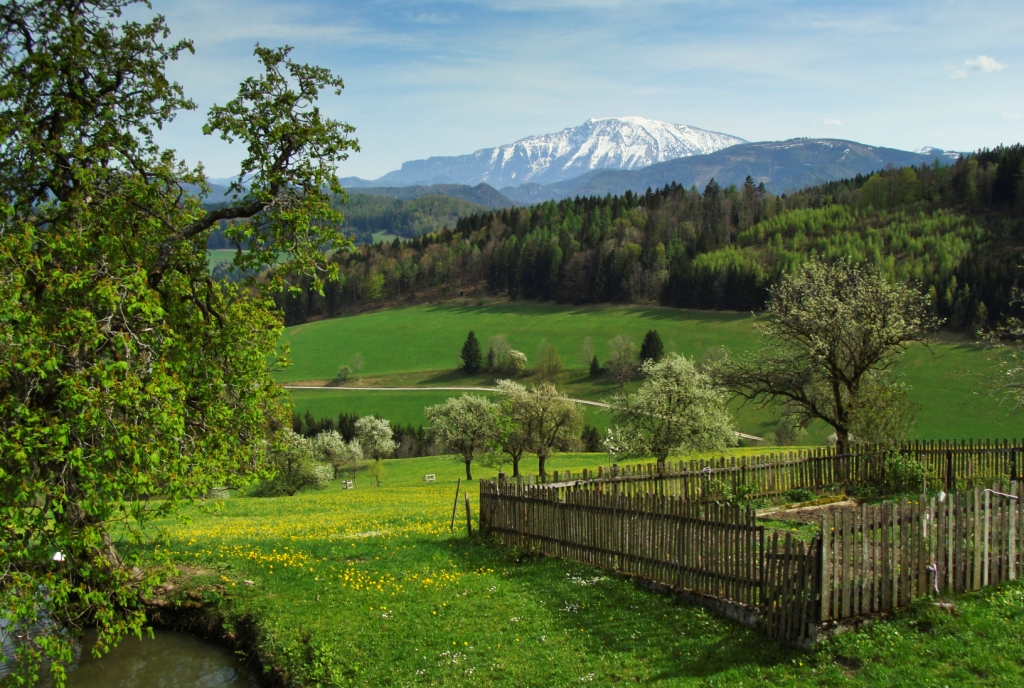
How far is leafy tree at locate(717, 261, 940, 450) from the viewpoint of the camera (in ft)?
90.8

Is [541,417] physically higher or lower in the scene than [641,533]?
lower

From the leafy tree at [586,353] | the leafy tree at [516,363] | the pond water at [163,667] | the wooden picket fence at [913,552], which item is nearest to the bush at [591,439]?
the leafy tree at [586,353]

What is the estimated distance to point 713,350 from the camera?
377 ft

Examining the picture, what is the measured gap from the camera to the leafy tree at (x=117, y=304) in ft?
37.0

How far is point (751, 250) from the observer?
557ft

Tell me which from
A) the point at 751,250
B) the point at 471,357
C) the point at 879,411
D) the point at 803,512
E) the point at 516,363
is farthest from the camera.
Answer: the point at 751,250

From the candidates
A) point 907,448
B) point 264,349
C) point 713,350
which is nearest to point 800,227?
point 713,350

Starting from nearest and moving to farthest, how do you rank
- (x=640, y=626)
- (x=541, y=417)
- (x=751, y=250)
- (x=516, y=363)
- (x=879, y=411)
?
(x=640, y=626), (x=879, y=411), (x=541, y=417), (x=516, y=363), (x=751, y=250)

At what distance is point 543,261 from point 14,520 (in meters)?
169

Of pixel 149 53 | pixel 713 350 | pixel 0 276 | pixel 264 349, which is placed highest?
pixel 149 53

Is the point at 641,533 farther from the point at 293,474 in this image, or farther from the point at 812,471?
the point at 293,474

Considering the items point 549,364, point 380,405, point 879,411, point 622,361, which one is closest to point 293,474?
point 879,411

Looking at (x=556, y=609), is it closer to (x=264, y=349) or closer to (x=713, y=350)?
(x=264, y=349)

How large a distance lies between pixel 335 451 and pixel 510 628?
233 ft
